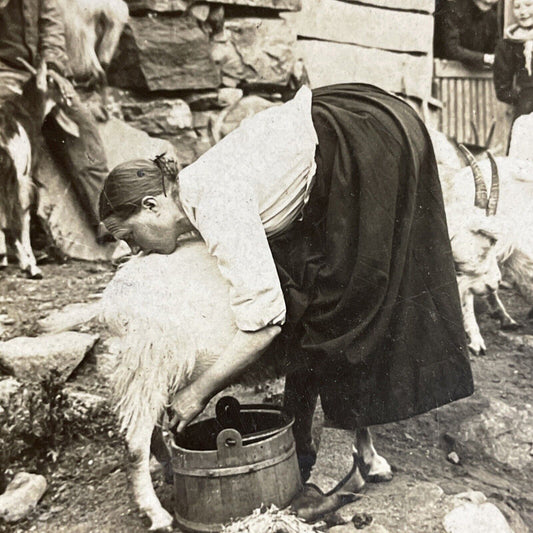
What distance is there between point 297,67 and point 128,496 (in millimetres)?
1468

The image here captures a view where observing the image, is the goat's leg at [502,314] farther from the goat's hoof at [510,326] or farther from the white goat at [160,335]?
the white goat at [160,335]

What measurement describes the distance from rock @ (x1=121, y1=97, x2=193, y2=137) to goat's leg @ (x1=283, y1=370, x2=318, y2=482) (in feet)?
2.88

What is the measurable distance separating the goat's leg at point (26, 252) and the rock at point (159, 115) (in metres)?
0.45

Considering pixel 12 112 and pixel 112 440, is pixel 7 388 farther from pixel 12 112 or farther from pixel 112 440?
pixel 12 112

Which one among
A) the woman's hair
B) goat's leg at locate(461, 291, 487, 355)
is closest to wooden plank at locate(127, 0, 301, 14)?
the woman's hair

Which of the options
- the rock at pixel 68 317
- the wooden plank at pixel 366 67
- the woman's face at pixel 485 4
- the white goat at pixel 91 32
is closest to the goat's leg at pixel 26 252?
the rock at pixel 68 317

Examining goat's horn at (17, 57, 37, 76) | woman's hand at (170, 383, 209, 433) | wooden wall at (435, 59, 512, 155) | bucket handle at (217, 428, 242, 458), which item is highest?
goat's horn at (17, 57, 37, 76)

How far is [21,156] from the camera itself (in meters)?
2.27

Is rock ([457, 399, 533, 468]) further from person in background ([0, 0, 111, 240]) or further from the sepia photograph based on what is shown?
person in background ([0, 0, 111, 240])

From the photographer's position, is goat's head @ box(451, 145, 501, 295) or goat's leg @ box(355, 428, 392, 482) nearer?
goat's leg @ box(355, 428, 392, 482)

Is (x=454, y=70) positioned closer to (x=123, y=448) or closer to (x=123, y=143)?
(x=123, y=143)

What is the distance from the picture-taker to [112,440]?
2.28 metres

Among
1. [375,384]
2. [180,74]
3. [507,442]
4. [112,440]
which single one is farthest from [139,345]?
[507,442]

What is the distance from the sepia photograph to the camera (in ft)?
7.04
